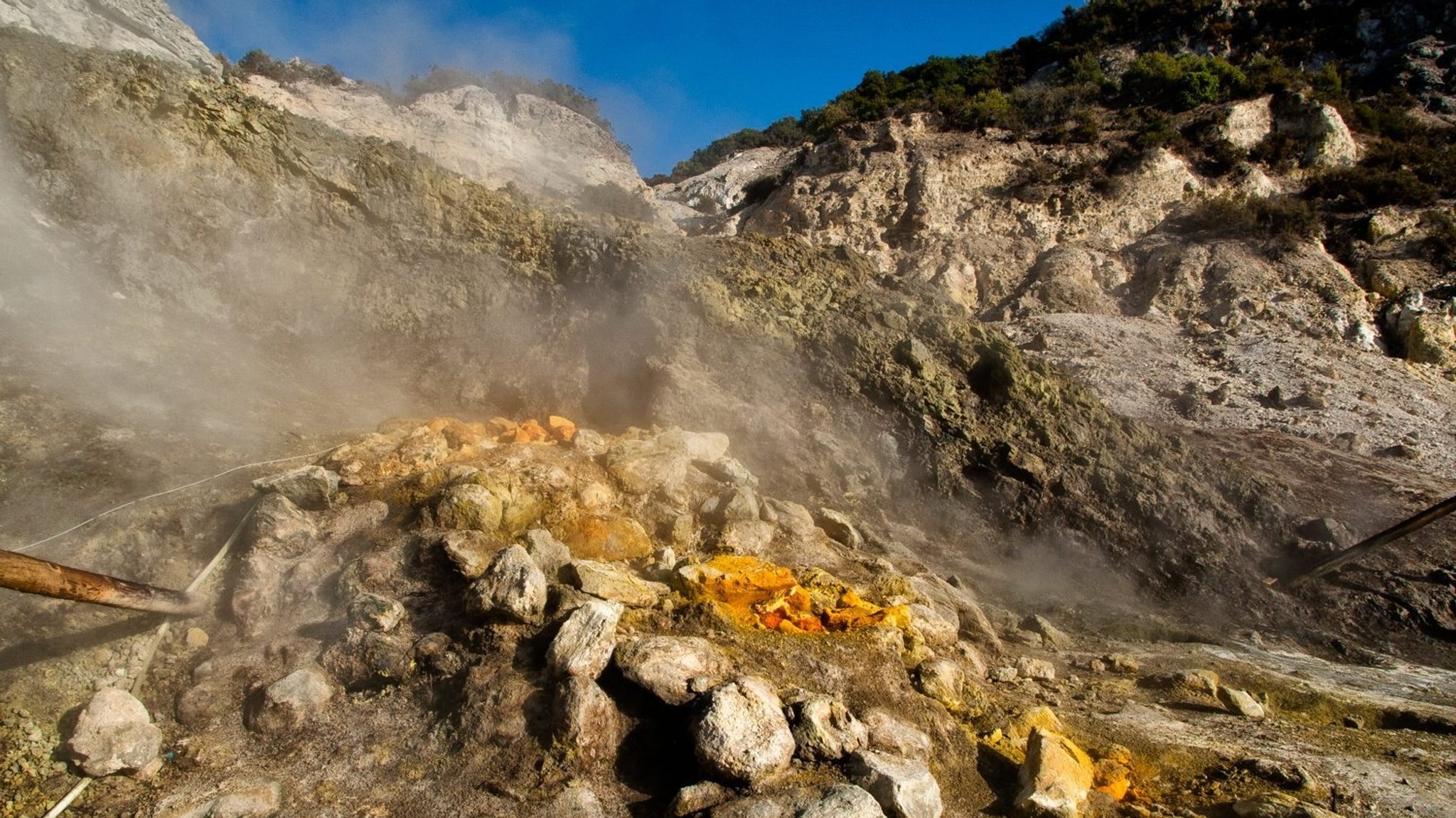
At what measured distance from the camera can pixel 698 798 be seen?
3.75 meters

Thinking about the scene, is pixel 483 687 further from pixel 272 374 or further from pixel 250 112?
pixel 250 112

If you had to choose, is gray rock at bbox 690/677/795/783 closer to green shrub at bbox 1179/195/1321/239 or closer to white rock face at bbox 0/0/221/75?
white rock face at bbox 0/0/221/75

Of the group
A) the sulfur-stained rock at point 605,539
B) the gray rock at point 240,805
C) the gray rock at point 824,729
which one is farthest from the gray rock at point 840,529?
the gray rock at point 240,805

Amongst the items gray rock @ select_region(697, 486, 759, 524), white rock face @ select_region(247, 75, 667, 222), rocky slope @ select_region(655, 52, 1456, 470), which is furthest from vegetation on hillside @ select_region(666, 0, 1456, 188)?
gray rock @ select_region(697, 486, 759, 524)

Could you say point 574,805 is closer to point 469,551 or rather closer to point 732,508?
point 469,551

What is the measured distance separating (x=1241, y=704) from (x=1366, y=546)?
510 cm

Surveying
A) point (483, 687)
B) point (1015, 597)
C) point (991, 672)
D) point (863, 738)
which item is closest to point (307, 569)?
point (483, 687)

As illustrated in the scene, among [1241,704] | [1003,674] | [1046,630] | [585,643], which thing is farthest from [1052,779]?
[1046,630]

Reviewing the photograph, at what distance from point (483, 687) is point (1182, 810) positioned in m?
4.28

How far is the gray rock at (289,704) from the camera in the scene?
4379mm

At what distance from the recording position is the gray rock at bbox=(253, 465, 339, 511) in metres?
5.91

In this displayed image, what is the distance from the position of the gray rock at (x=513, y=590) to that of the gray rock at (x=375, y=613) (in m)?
0.61

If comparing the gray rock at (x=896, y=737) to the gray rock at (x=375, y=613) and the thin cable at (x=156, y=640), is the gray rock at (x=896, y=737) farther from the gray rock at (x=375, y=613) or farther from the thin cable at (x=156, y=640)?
the thin cable at (x=156, y=640)

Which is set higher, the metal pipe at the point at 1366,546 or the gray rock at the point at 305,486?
the gray rock at the point at 305,486
